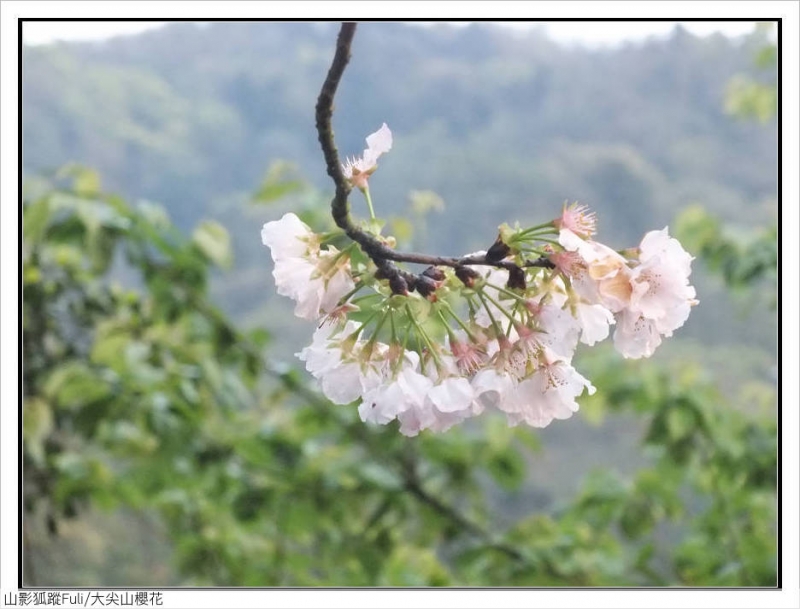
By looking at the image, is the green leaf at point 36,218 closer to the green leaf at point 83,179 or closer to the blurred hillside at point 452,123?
the green leaf at point 83,179

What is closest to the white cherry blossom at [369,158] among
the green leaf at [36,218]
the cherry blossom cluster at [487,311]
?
the cherry blossom cluster at [487,311]

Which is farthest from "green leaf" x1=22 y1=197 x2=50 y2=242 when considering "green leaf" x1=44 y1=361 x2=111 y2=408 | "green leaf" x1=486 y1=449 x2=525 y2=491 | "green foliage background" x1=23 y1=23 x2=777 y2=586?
"green leaf" x1=486 y1=449 x2=525 y2=491

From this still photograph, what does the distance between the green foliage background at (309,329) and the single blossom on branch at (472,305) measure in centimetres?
32

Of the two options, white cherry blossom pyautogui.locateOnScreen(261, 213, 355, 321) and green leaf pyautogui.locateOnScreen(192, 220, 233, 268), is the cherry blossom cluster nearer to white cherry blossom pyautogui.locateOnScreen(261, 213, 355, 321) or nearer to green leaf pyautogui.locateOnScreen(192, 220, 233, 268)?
white cherry blossom pyautogui.locateOnScreen(261, 213, 355, 321)

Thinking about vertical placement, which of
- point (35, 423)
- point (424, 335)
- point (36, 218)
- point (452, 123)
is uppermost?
point (452, 123)

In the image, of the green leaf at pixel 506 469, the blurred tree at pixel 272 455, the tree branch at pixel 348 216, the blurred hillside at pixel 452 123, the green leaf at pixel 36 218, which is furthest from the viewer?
the blurred hillside at pixel 452 123

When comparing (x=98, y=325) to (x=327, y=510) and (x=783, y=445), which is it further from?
(x=783, y=445)

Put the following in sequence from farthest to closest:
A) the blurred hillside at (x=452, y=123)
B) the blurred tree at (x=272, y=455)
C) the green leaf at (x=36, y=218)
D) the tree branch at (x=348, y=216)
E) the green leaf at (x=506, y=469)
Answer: the blurred hillside at (x=452, y=123) < the green leaf at (x=506, y=469) < the blurred tree at (x=272, y=455) < the green leaf at (x=36, y=218) < the tree branch at (x=348, y=216)

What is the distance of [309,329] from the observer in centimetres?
142

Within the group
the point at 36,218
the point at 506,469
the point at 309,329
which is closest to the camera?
the point at 36,218

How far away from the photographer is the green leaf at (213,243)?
959 mm

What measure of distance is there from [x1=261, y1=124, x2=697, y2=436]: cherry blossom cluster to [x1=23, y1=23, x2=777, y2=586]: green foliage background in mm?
319

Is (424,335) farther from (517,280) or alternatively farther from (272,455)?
(272,455)

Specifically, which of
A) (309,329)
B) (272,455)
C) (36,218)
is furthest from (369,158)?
(309,329)
